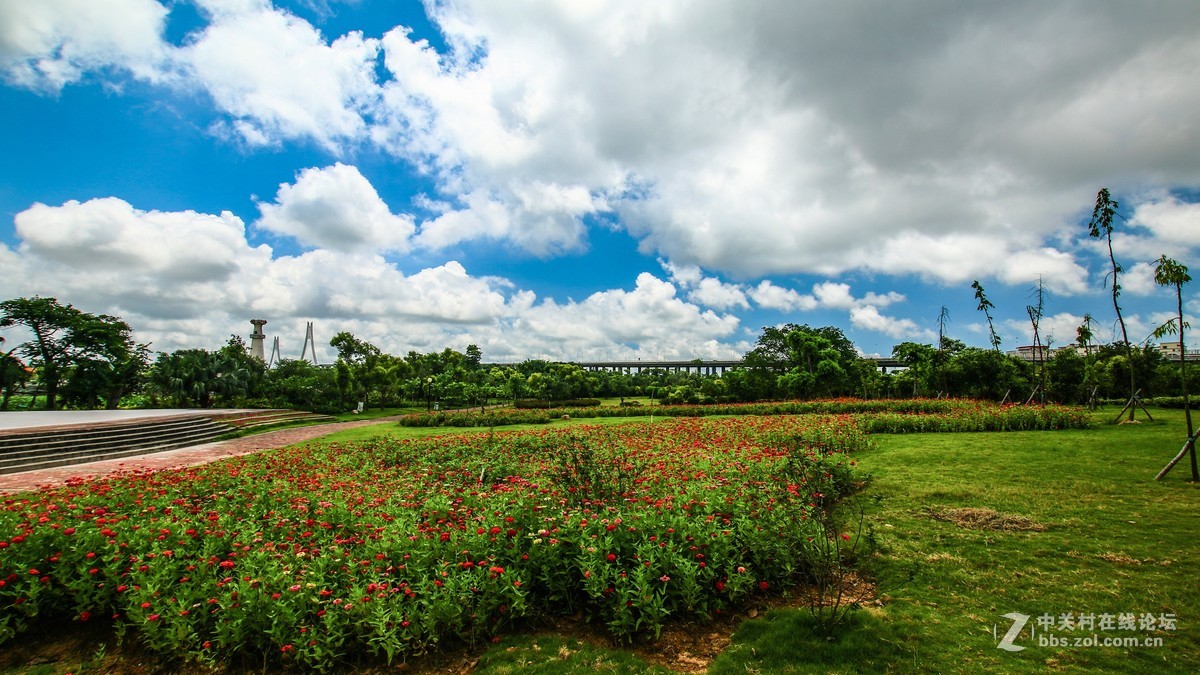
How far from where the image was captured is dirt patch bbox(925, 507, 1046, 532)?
A: 20.1 ft

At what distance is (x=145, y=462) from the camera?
A: 13.3 metres

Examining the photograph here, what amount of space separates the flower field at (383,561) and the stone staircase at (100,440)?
9398 millimetres

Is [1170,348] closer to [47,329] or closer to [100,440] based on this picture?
[100,440]

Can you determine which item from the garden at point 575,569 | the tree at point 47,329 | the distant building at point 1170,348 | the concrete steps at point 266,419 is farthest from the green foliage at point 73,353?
the distant building at point 1170,348

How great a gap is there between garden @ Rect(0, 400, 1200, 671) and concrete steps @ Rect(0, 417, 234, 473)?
8681mm

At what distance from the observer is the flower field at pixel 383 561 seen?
371 cm

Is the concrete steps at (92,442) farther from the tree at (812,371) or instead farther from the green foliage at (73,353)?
the tree at (812,371)

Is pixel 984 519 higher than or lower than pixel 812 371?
lower

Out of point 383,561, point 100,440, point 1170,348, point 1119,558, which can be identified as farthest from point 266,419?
point 1170,348

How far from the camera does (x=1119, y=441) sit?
11977 mm

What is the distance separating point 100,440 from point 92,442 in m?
0.39

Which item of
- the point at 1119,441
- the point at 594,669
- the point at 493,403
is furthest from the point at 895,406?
the point at 493,403

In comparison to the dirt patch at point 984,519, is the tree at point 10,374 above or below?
above

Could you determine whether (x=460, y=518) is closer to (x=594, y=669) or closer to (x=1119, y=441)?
(x=594, y=669)
